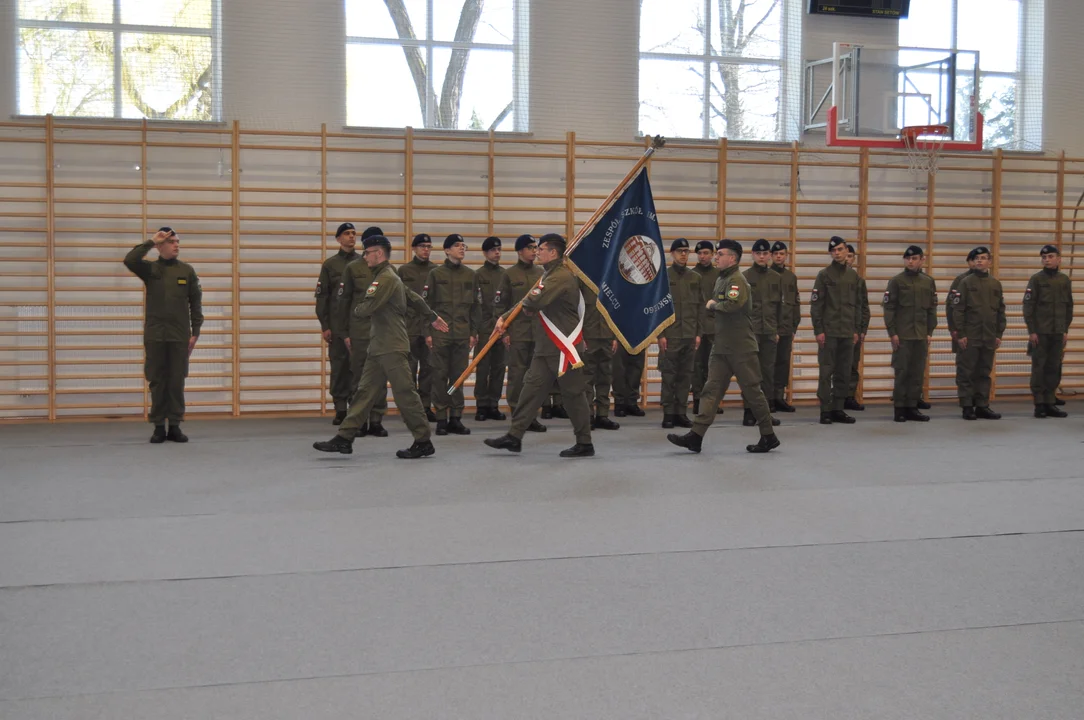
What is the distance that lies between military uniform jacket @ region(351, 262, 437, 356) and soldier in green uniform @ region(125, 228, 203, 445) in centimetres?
177

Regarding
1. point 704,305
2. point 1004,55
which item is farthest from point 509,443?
point 1004,55

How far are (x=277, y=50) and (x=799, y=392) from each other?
657cm

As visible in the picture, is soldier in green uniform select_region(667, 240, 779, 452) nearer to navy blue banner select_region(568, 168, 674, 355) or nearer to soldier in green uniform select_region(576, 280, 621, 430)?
navy blue banner select_region(568, 168, 674, 355)

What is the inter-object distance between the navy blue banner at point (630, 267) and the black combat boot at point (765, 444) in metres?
1.22

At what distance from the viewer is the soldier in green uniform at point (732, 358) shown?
7.83 metres

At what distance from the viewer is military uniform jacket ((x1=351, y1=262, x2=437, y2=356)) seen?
746cm

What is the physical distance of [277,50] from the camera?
10.3 m

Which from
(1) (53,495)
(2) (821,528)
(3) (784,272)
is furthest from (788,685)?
(3) (784,272)

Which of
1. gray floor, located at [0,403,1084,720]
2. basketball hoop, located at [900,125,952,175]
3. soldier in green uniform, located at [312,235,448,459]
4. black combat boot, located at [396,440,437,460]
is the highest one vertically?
basketball hoop, located at [900,125,952,175]

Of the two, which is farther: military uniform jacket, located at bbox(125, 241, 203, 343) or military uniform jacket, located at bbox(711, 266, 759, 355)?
military uniform jacket, located at bbox(125, 241, 203, 343)

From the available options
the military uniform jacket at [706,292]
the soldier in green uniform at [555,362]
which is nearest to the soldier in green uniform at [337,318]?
the soldier in green uniform at [555,362]

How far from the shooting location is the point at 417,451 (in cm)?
757

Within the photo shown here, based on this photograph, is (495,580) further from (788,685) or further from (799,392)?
(799,392)

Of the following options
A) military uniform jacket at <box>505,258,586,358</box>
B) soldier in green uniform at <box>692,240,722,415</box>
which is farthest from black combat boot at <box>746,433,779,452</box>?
soldier in green uniform at <box>692,240,722,415</box>
